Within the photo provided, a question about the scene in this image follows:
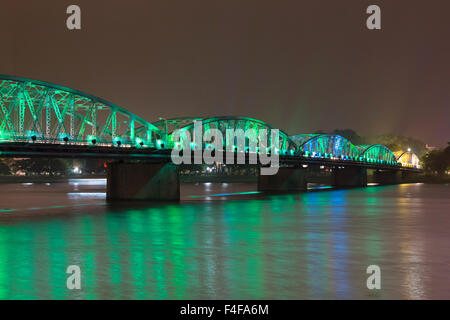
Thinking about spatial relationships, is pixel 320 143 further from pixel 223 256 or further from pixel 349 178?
pixel 223 256

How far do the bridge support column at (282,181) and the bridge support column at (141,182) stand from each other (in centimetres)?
4413

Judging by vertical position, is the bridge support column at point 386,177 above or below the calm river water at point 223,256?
below

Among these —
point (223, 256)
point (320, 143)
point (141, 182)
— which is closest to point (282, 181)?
point (141, 182)

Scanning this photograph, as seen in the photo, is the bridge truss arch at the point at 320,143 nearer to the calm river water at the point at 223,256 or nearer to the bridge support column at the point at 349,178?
the bridge support column at the point at 349,178

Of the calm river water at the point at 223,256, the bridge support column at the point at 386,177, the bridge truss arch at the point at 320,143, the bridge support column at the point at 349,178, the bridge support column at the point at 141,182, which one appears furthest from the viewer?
the bridge support column at the point at 386,177

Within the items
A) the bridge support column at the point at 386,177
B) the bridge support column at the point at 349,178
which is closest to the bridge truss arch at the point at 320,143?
the bridge support column at the point at 349,178

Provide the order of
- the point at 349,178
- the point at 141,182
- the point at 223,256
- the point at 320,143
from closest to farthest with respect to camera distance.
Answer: the point at 223,256, the point at 141,182, the point at 349,178, the point at 320,143

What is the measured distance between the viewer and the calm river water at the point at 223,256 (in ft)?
70.7

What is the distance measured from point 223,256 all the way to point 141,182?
48.1 metres

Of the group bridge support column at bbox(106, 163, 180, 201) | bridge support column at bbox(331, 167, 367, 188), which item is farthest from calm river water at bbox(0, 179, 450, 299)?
bridge support column at bbox(331, 167, 367, 188)

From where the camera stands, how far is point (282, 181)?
396 ft

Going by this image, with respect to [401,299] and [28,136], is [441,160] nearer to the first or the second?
[28,136]
